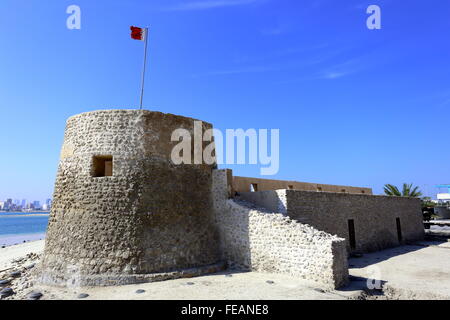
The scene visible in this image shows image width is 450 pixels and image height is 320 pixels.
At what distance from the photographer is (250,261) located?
10438mm

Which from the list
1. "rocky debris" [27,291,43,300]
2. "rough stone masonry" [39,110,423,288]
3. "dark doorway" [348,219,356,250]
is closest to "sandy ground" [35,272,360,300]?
"rocky debris" [27,291,43,300]

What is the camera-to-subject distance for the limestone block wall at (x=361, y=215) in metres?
12.3

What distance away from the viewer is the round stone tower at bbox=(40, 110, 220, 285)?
363 inches

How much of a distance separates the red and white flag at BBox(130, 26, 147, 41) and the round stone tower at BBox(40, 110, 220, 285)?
11.6 ft

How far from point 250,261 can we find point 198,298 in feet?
11.4

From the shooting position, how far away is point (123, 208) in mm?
9656

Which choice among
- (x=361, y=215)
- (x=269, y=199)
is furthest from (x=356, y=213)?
(x=269, y=199)

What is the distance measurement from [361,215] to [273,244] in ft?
25.9

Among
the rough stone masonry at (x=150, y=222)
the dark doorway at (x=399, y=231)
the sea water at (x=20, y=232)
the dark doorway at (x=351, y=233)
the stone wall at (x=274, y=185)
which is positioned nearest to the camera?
the rough stone masonry at (x=150, y=222)

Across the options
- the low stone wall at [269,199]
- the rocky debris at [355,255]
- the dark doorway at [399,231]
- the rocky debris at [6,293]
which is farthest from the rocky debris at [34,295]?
the dark doorway at [399,231]

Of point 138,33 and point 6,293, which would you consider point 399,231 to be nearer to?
point 138,33

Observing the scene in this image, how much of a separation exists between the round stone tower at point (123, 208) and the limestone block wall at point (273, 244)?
964 mm

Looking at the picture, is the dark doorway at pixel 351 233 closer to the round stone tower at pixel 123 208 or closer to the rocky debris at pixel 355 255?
the rocky debris at pixel 355 255
